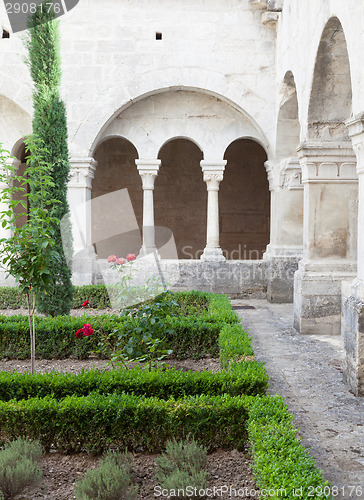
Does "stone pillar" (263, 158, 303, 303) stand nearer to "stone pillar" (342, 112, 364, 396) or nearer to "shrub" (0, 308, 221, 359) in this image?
"shrub" (0, 308, 221, 359)

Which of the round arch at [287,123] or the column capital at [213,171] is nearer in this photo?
the round arch at [287,123]

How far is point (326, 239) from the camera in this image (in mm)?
6301

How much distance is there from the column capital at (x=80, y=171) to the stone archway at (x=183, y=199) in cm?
475

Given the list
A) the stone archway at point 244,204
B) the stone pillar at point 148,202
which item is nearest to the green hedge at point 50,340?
the stone pillar at point 148,202

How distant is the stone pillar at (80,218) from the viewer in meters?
8.74

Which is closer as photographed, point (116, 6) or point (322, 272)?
point (322, 272)

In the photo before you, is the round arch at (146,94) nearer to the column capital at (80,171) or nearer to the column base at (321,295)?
the column capital at (80,171)

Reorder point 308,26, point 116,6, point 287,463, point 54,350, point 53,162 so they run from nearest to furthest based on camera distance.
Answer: point 287,463, point 54,350, point 308,26, point 53,162, point 116,6

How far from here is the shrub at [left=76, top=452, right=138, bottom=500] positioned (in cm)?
246

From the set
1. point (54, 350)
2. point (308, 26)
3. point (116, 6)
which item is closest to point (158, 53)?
point (116, 6)

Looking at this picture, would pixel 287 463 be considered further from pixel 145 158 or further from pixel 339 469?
pixel 145 158

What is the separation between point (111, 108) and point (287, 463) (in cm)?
741

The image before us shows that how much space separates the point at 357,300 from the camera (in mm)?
4137

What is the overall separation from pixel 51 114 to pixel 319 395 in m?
4.92
